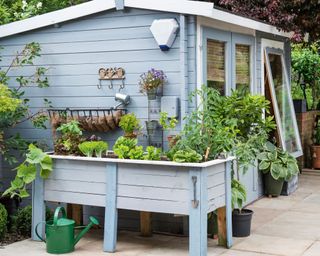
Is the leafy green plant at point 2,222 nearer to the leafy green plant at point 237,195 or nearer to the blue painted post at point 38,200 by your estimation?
the blue painted post at point 38,200

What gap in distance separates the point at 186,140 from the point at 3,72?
8.02 ft

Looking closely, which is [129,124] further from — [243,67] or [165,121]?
[243,67]

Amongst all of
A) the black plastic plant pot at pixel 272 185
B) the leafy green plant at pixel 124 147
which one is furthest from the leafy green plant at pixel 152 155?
the black plastic plant pot at pixel 272 185

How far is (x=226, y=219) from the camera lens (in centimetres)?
520

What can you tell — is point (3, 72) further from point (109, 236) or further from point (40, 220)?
point (109, 236)

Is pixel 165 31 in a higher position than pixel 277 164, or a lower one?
higher

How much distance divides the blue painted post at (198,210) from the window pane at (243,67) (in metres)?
2.25

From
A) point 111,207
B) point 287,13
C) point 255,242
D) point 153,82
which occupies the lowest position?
point 255,242

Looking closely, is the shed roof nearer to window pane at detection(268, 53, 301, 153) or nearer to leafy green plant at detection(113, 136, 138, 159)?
window pane at detection(268, 53, 301, 153)

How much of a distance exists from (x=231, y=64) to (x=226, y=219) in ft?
6.46

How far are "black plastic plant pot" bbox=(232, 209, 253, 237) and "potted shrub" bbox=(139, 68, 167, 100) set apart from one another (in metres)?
1.40

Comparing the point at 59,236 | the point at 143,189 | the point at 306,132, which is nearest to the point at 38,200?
the point at 59,236

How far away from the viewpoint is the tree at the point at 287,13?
7754mm

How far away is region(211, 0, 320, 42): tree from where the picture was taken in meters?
7.75
